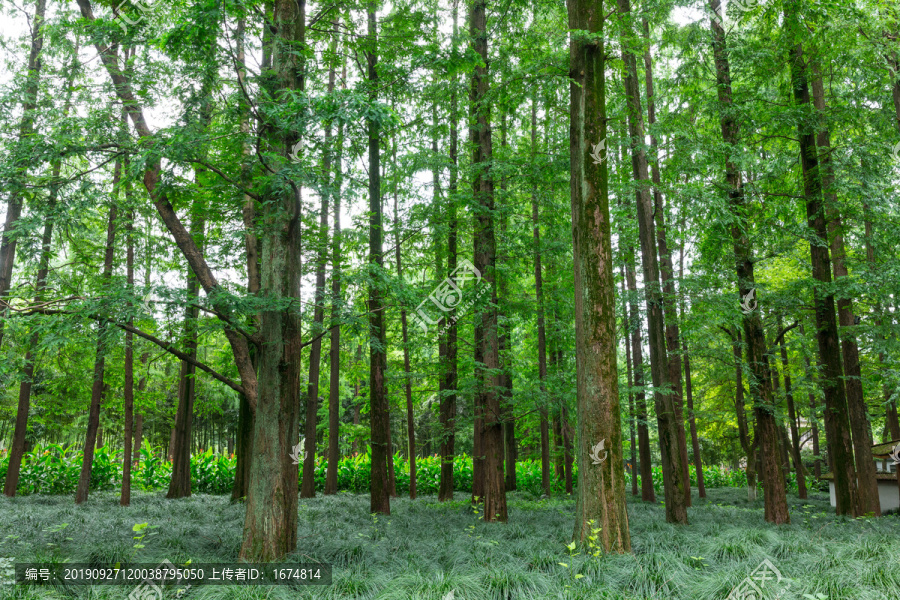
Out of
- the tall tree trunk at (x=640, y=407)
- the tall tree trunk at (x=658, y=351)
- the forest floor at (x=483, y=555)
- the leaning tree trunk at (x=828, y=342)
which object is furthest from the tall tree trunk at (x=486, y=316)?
the leaning tree trunk at (x=828, y=342)

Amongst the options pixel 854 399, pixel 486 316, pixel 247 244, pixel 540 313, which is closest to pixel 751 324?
pixel 854 399

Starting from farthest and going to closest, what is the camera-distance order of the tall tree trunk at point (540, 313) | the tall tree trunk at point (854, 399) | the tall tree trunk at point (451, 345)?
the tall tree trunk at point (451, 345) < the tall tree trunk at point (854, 399) < the tall tree trunk at point (540, 313)

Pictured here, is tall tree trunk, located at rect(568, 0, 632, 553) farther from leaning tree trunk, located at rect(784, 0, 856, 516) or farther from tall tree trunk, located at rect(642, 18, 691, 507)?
leaning tree trunk, located at rect(784, 0, 856, 516)

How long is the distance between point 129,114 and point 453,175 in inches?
254

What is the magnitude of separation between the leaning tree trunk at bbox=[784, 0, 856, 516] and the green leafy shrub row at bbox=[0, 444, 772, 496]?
5935 mm

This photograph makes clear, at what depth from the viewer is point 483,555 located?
5.34 metres

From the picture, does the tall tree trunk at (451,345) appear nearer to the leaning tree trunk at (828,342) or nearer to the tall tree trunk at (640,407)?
the tall tree trunk at (640,407)

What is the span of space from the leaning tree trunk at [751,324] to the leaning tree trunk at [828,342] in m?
1.33

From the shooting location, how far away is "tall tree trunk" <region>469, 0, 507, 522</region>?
8.34m

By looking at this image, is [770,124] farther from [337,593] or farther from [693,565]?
[337,593]

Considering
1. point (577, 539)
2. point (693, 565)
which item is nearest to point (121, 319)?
point (577, 539)

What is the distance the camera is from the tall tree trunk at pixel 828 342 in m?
9.57

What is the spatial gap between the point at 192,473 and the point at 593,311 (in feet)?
43.5

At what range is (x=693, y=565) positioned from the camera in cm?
489
